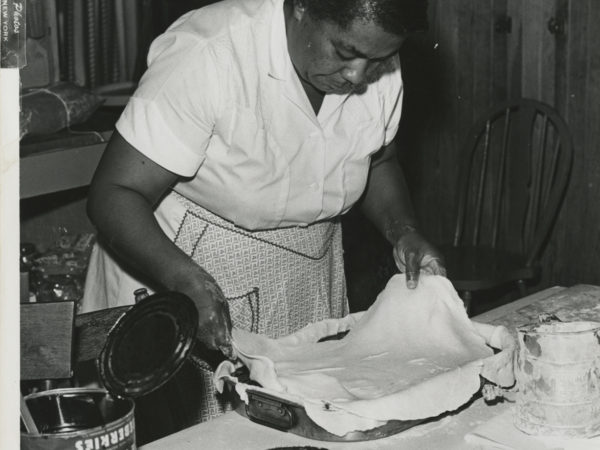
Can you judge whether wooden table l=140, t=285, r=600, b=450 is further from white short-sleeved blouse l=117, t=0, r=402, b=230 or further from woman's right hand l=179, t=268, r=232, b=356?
white short-sleeved blouse l=117, t=0, r=402, b=230

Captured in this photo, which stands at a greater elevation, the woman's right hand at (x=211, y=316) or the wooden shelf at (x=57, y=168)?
the wooden shelf at (x=57, y=168)

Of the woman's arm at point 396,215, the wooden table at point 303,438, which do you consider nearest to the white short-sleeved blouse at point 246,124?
the woman's arm at point 396,215

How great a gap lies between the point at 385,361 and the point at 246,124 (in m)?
0.54

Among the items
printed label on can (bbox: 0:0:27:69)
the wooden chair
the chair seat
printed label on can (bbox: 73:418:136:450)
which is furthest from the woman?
the wooden chair

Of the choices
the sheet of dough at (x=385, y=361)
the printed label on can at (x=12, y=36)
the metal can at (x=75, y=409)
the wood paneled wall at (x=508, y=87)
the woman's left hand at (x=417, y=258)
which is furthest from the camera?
the wood paneled wall at (x=508, y=87)

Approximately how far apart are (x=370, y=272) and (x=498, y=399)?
7.34ft

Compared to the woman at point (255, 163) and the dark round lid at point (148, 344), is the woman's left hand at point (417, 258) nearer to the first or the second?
the woman at point (255, 163)

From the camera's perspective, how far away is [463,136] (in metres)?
3.75

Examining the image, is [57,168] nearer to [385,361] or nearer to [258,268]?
[258,268]

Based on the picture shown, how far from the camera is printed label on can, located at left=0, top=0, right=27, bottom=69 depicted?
2.43 ft

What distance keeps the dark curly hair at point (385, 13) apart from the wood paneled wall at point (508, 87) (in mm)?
2019

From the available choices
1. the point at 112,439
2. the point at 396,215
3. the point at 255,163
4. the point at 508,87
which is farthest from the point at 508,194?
the point at 112,439

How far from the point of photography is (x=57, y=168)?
2486 millimetres

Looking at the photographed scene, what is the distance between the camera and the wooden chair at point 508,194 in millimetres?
3229
